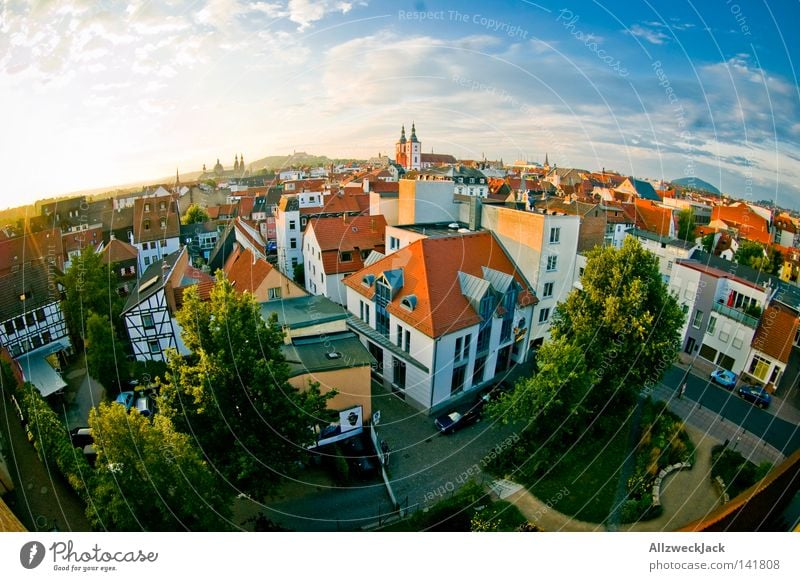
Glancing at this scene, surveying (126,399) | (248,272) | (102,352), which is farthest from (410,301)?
(102,352)

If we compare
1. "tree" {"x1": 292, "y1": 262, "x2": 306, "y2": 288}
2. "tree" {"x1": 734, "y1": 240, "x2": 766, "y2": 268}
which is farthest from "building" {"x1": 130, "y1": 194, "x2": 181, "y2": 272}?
"tree" {"x1": 734, "y1": 240, "x2": 766, "y2": 268}

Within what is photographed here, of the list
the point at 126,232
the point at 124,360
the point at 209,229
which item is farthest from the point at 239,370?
the point at 209,229

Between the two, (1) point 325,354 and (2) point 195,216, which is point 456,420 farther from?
(2) point 195,216

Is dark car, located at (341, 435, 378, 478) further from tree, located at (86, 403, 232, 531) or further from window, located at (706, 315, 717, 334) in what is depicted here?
window, located at (706, 315, 717, 334)

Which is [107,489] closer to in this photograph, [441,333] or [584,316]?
[441,333]

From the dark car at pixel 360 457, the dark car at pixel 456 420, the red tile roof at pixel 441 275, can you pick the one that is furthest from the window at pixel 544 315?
the dark car at pixel 360 457

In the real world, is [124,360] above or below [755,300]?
below
